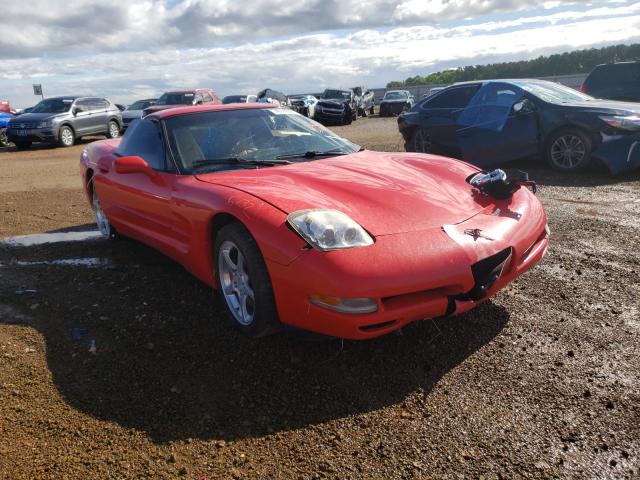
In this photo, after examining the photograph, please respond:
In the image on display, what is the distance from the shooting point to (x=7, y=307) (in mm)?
3578

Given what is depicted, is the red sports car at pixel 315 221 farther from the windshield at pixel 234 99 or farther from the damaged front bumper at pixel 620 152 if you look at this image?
the windshield at pixel 234 99

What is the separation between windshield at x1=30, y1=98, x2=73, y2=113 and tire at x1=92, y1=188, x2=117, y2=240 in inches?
529

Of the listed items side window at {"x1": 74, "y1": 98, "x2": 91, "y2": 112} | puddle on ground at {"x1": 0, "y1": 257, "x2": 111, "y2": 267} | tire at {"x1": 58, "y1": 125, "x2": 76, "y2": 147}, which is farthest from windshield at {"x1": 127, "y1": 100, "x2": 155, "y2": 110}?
puddle on ground at {"x1": 0, "y1": 257, "x2": 111, "y2": 267}

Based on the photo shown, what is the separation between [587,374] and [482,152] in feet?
19.5

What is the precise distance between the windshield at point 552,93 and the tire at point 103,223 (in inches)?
242

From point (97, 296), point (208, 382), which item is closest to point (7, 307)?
point (97, 296)

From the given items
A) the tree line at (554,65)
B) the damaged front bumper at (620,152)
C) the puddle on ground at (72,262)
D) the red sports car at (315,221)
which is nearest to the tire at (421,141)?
the damaged front bumper at (620,152)

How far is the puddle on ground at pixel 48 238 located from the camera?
5.21 meters

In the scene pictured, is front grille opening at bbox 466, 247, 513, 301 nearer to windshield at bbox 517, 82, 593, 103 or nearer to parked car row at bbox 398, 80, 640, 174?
parked car row at bbox 398, 80, 640, 174

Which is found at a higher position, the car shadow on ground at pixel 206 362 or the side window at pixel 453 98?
the side window at pixel 453 98

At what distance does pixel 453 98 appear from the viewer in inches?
346

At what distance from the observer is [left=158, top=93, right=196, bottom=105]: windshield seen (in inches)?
701

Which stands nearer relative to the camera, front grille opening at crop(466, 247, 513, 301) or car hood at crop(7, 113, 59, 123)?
front grille opening at crop(466, 247, 513, 301)

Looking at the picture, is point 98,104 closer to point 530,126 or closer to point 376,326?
point 530,126
